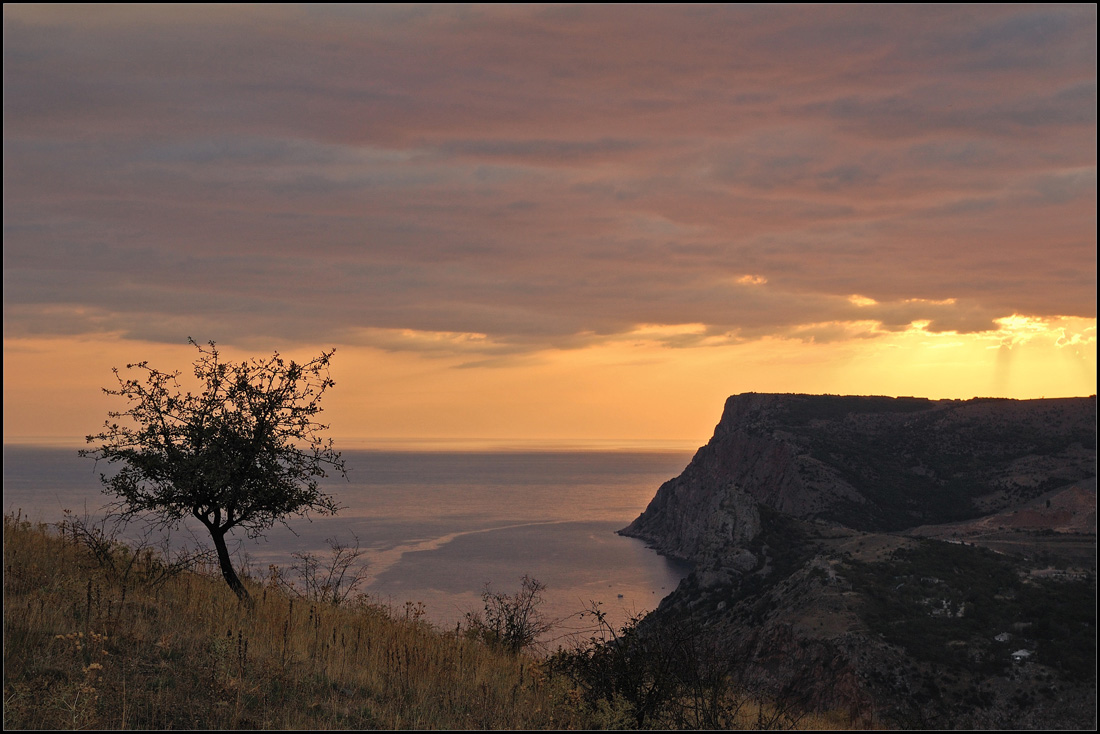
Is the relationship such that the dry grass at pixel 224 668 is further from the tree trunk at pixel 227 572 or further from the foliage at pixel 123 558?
the tree trunk at pixel 227 572

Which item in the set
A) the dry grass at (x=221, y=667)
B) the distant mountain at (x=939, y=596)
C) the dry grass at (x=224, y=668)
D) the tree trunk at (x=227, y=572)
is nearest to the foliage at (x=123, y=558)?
the dry grass at (x=224, y=668)

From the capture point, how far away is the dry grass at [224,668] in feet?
29.8

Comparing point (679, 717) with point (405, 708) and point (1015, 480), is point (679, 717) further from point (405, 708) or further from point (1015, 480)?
point (1015, 480)

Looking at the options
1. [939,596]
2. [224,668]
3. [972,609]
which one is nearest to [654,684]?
[224,668]

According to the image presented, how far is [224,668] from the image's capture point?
34.8ft

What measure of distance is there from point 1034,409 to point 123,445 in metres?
213

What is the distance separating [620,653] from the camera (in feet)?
39.4

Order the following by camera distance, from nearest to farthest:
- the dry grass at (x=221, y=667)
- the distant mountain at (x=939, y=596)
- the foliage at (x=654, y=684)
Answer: the dry grass at (x=221, y=667) < the foliage at (x=654, y=684) < the distant mountain at (x=939, y=596)

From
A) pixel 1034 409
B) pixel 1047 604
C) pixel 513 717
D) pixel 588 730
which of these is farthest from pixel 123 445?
pixel 1034 409

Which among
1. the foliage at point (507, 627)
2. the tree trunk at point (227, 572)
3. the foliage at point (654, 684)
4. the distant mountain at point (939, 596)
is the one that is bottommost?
the distant mountain at point (939, 596)

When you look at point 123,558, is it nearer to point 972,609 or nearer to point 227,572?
point 227,572

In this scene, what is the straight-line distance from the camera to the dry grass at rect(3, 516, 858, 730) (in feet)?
29.8

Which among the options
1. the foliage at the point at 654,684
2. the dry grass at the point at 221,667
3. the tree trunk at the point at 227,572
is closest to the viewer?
the dry grass at the point at 221,667

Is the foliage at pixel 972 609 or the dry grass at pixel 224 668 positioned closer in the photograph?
the dry grass at pixel 224 668
